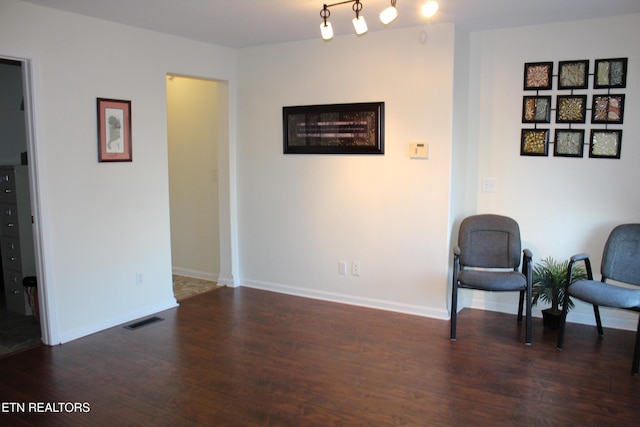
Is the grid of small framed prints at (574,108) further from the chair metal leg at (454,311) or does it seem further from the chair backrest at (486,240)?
the chair metal leg at (454,311)

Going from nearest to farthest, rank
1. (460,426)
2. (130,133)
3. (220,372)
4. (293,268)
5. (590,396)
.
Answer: (460,426), (590,396), (220,372), (130,133), (293,268)

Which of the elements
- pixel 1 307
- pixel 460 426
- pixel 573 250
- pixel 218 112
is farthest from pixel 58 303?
pixel 573 250

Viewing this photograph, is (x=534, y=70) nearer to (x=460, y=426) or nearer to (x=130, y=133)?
(x=460, y=426)

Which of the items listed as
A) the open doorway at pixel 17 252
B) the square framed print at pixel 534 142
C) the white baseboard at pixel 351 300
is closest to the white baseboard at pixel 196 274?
the white baseboard at pixel 351 300

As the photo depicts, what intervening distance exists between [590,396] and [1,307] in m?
4.84

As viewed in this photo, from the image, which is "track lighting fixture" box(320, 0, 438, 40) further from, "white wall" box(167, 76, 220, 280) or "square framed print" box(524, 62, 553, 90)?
"white wall" box(167, 76, 220, 280)

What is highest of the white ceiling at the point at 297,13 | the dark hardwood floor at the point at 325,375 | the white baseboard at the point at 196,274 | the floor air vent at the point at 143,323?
the white ceiling at the point at 297,13

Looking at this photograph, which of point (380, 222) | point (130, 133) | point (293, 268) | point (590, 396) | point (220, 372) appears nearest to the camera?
point (590, 396)

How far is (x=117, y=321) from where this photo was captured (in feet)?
13.6

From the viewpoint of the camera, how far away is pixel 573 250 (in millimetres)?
4148

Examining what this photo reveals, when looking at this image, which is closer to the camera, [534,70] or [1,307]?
[534,70]

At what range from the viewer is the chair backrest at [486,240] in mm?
4094

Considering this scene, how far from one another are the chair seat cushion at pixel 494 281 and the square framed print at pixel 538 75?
5.13 ft

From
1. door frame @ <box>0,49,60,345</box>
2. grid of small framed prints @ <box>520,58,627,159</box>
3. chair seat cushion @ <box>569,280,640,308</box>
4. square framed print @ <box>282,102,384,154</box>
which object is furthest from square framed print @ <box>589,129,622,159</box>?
door frame @ <box>0,49,60,345</box>
